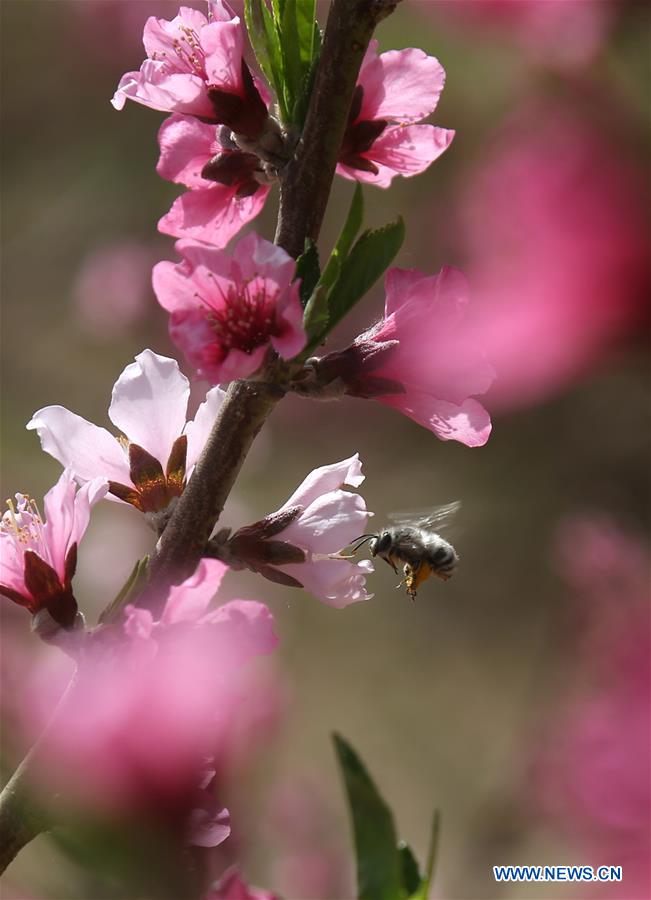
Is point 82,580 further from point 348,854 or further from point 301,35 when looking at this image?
point 301,35

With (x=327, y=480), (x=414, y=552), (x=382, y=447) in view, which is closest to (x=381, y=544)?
(x=414, y=552)

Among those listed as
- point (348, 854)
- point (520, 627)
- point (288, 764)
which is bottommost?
point (520, 627)

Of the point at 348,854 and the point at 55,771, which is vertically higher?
the point at 55,771

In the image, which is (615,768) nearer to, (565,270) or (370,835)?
(370,835)

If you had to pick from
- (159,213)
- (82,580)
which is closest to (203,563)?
(82,580)

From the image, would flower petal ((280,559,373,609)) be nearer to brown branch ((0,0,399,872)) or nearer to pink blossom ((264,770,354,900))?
brown branch ((0,0,399,872))

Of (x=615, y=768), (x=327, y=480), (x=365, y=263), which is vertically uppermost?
(x=365, y=263)

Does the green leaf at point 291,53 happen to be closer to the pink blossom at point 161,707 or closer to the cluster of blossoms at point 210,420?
the cluster of blossoms at point 210,420
